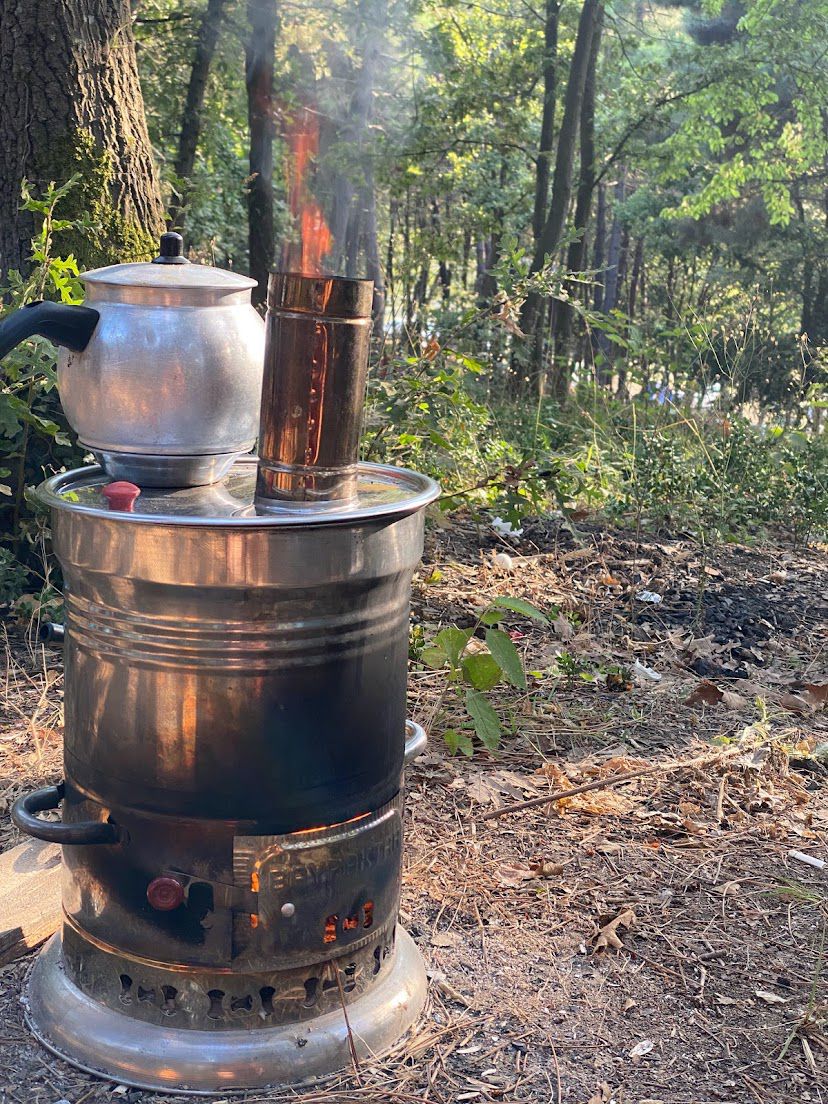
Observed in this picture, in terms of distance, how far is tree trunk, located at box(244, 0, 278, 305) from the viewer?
39.9 feet

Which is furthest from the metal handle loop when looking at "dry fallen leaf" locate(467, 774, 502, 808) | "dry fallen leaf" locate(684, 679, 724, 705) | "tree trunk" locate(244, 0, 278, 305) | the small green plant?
"tree trunk" locate(244, 0, 278, 305)

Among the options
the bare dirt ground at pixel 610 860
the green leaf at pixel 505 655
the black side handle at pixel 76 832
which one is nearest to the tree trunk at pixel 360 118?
the bare dirt ground at pixel 610 860

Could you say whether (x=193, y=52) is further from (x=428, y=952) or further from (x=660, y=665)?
(x=428, y=952)

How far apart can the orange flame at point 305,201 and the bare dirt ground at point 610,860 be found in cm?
159

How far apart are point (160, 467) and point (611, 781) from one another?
1.89 metres

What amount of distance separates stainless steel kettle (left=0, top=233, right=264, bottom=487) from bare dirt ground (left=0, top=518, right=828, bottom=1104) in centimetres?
121

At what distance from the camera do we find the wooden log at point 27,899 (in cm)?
239

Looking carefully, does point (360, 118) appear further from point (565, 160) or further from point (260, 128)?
point (565, 160)

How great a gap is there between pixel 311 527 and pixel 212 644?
268mm

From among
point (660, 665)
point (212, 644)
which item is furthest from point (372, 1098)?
point (660, 665)

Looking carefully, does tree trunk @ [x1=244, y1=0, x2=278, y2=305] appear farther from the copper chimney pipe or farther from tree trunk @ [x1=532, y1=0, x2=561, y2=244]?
the copper chimney pipe

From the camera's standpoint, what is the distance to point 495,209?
688 inches

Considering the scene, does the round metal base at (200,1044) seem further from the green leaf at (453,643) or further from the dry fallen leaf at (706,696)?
the dry fallen leaf at (706,696)

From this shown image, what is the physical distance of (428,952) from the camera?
250 cm
